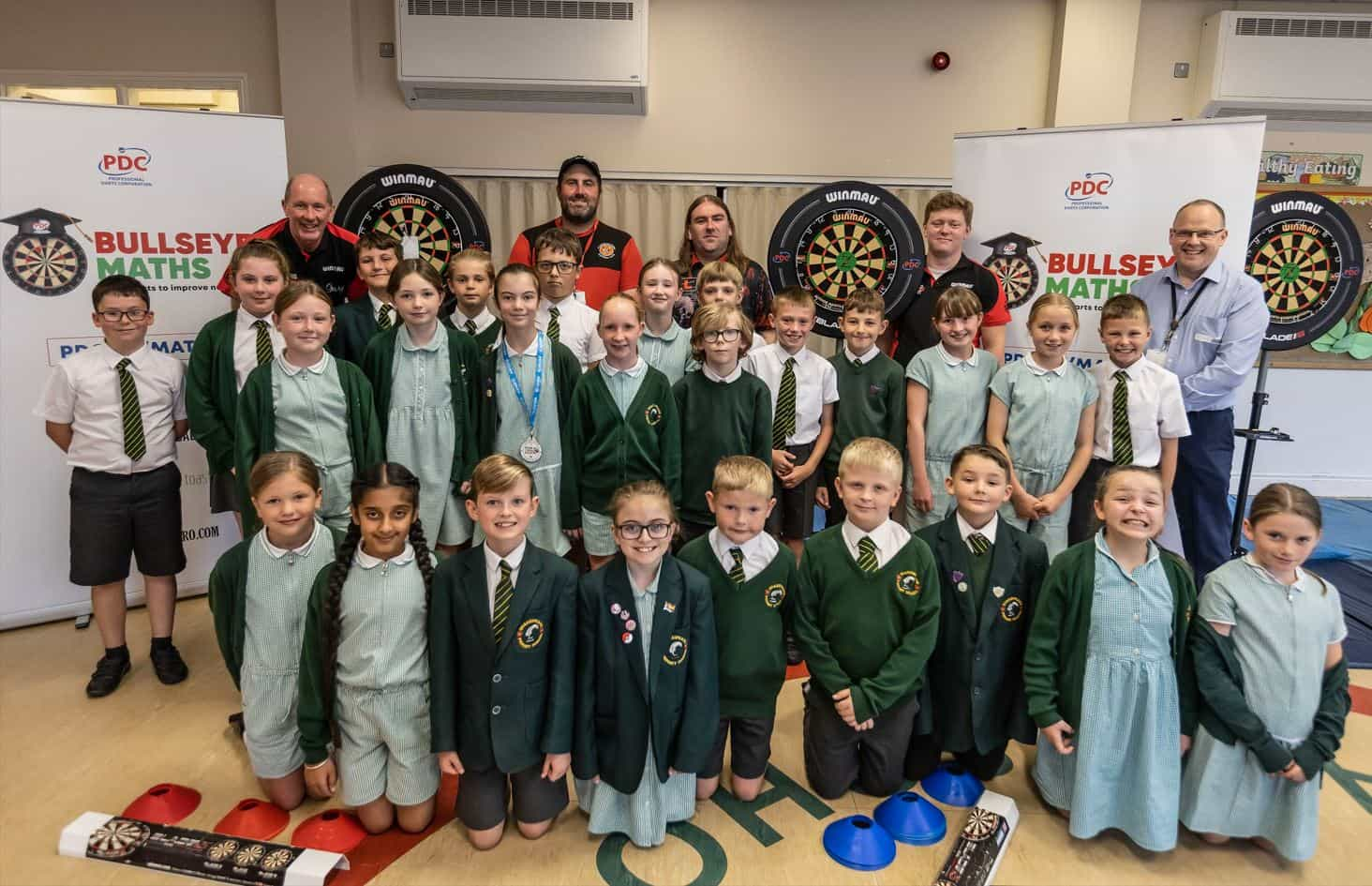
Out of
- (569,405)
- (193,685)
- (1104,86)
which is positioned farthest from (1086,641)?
(1104,86)

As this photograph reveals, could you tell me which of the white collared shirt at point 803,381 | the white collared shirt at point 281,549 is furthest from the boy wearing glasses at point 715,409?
the white collared shirt at point 281,549

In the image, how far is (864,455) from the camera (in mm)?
2699

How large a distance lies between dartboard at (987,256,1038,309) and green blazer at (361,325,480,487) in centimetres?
289

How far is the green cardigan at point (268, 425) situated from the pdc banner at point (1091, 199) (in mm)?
3352

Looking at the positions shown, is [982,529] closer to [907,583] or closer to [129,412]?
[907,583]

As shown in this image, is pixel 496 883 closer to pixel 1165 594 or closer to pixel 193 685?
pixel 193 685

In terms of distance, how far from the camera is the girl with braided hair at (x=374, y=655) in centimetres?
248

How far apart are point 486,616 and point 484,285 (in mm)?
1637

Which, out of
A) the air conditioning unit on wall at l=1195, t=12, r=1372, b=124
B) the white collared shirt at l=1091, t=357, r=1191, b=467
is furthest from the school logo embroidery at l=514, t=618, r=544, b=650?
the air conditioning unit on wall at l=1195, t=12, r=1372, b=124

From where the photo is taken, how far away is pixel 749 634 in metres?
2.71

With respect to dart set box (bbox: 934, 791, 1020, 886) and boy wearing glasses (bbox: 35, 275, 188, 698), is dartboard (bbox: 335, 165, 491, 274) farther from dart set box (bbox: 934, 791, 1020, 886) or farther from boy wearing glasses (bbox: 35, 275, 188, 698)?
dart set box (bbox: 934, 791, 1020, 886)

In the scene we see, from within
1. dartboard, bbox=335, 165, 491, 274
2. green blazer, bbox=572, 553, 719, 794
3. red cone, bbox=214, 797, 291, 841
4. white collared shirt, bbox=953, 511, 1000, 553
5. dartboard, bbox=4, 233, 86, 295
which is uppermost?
dartboard, bbox=335, 165, 491, 274

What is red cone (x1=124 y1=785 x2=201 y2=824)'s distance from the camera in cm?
266

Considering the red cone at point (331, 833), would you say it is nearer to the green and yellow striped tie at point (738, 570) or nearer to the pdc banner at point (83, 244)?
the green and yellow striped tie at point (738, 570)
